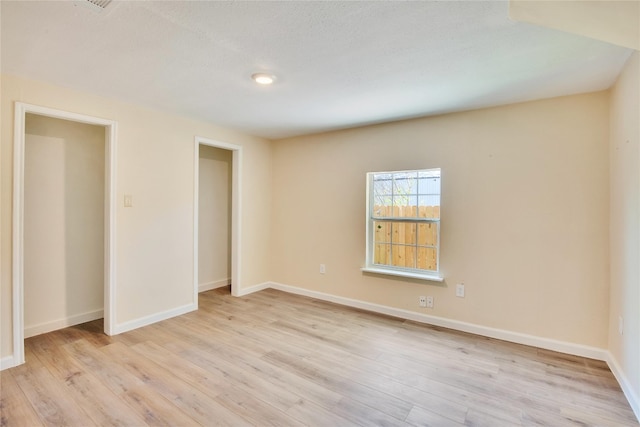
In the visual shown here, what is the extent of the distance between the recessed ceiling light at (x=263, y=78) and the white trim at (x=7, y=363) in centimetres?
289

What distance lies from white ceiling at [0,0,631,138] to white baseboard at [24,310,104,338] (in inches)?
92.4

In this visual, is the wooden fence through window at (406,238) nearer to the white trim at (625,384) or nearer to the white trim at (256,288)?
the white trim at (625,384)

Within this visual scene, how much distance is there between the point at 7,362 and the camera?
92.6 inches

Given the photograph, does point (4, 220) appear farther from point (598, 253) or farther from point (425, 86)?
point (598, 253)

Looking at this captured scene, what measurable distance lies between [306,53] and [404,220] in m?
2.23

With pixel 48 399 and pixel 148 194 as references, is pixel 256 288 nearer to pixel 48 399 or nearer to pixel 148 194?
pixel 148 194

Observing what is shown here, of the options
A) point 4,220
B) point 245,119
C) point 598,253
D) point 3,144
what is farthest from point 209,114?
point 598,253

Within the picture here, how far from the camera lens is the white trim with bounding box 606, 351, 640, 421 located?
6.17 ft

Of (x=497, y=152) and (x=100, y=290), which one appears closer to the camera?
(x=497, y=152)

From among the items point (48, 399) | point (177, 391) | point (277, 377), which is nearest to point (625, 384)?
point (277, 377)

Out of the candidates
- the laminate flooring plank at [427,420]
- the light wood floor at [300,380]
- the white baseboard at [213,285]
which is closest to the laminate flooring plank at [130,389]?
the light wood floor at [300,380]

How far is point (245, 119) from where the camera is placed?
141 inches

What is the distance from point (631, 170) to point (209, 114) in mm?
3694

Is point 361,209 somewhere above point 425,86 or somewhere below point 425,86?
below
